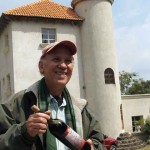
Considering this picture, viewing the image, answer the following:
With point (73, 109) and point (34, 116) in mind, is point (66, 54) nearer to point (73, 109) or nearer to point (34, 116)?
point (73, 109)

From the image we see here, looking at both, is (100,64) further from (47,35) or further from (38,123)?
(38,123)

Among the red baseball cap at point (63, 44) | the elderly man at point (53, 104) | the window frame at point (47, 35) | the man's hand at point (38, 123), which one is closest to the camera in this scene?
the man's hand at point (38, 123)

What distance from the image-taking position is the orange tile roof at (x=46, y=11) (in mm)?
22547

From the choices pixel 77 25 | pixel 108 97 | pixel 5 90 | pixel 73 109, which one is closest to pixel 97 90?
pixel 108 97

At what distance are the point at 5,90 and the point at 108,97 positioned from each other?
6.97 meters

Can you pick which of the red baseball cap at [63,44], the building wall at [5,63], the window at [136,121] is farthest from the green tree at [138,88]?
the red baseball cap at [63,44]

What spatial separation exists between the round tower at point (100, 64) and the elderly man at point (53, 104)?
66.7 ft

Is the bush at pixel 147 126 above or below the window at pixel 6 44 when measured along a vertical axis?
below

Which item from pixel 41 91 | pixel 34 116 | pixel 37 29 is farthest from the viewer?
pixel 37 29

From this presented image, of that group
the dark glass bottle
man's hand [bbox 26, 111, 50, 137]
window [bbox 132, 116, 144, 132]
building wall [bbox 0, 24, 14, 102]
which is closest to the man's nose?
the dark glass bottle

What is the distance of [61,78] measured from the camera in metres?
2.99

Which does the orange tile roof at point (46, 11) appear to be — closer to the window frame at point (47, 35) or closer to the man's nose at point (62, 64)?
the window frame at point (47, 35)

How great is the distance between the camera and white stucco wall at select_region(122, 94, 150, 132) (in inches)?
1033

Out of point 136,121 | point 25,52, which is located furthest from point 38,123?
point 136,121
